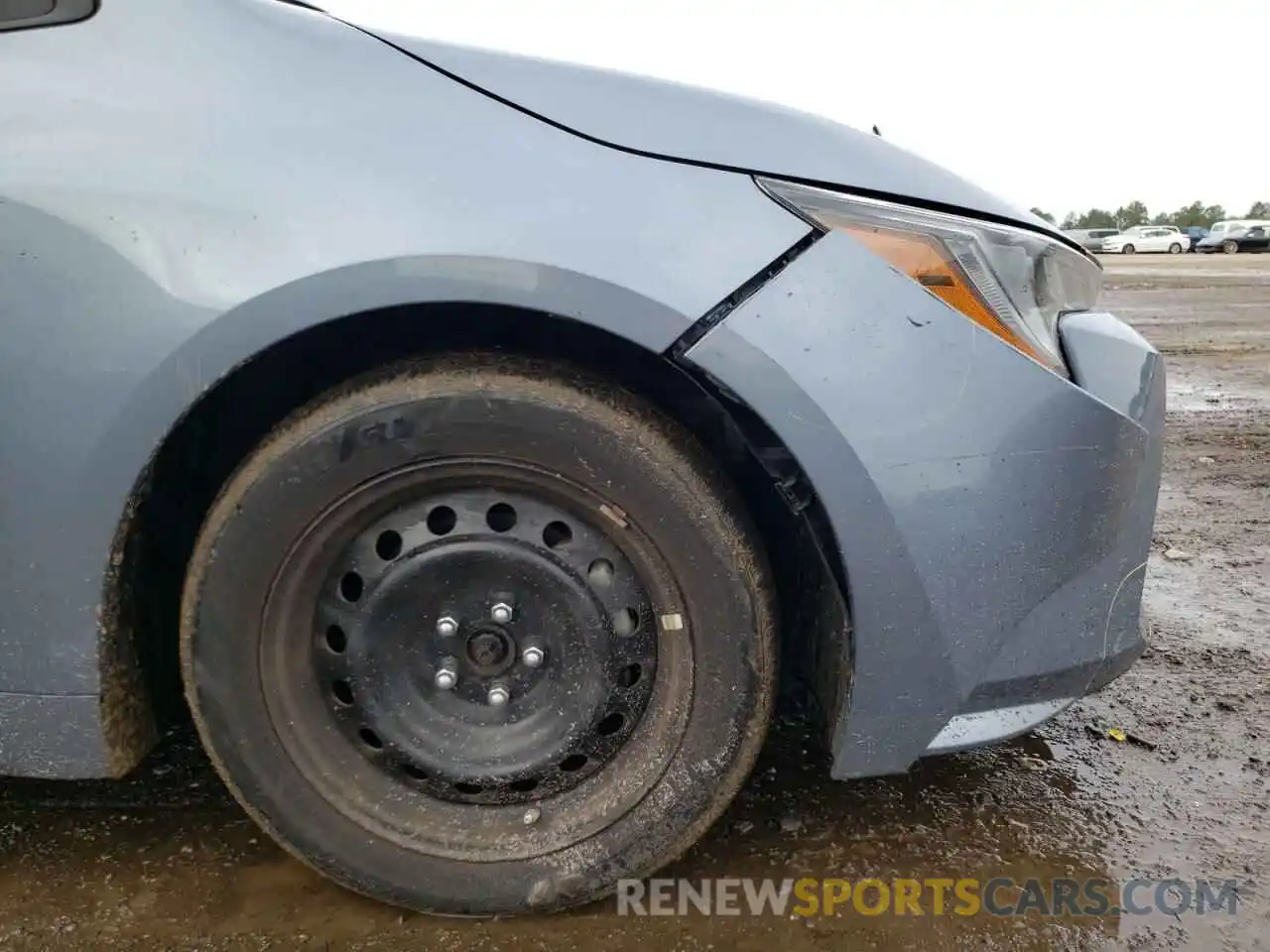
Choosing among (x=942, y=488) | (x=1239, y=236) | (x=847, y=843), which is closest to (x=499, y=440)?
(x=942, y=488)

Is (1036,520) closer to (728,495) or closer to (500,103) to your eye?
(728,495)

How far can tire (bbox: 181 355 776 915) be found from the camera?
149cm

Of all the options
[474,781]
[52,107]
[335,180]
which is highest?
[52,107]

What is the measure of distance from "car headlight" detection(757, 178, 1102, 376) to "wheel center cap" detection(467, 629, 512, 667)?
91 centimetres

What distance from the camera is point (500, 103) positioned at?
1.46 meters

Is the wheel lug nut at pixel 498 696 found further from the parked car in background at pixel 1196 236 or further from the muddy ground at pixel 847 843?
the parked car in background at pixel 1196 236

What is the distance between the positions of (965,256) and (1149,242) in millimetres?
50178

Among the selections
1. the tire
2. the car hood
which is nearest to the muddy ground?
the tire

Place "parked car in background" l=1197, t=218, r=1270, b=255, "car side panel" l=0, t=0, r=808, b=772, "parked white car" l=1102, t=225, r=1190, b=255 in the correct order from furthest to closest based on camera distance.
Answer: "parked white car" l=1102, t=225, r=1190, b=255 → "parked car in background" l=1197, t=218, r=1270, b=255 → "car side panel" l=0, t=0, r=808, b=772

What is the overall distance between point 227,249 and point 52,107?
0.39 m

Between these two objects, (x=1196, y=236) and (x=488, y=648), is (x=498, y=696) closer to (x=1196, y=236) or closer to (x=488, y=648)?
(x=488, y=648)

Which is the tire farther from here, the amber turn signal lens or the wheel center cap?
the amber turn signal lens

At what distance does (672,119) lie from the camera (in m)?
1.47

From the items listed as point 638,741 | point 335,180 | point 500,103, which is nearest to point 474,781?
point 638,741
